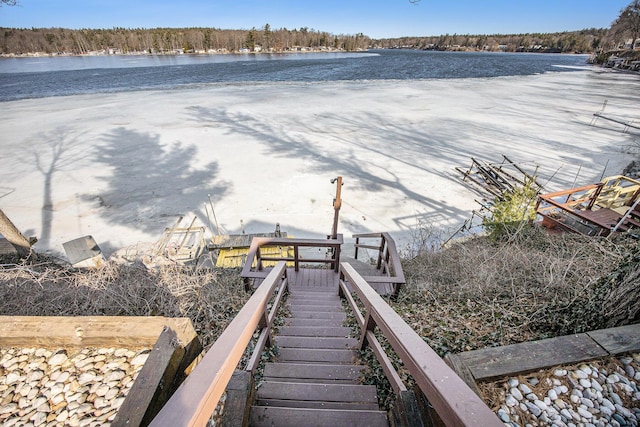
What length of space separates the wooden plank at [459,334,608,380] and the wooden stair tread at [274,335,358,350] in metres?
1.19

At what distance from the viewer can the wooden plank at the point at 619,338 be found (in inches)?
96.8

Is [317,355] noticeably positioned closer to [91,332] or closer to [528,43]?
[91,332]

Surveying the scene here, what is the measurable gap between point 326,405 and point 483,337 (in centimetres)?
199

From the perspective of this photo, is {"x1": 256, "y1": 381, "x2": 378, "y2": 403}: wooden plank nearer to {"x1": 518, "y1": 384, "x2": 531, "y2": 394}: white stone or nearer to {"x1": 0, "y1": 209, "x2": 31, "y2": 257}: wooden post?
{"x1": 518, "y1": 384, "x2": 531, "y2": 394}: white stone

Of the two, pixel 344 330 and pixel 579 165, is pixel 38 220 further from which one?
pixel 579 165

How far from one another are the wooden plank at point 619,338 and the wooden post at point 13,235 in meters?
11.5

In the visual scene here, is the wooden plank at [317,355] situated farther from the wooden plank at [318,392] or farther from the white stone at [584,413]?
the white stone at [584,413]

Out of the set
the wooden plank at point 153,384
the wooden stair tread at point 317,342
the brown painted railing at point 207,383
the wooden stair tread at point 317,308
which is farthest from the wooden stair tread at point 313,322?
the brown painted railing at point 207,383

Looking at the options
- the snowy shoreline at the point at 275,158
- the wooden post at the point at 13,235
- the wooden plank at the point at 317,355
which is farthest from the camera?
the snowy shoreline at the point at 275,158

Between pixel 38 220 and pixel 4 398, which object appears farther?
pixel 38 220

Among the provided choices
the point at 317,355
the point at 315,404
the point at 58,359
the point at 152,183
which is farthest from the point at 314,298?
the point at 152,183

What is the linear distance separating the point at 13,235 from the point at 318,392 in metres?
9.59

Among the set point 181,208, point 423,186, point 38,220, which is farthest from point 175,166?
point 423,186

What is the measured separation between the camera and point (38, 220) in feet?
39.0
